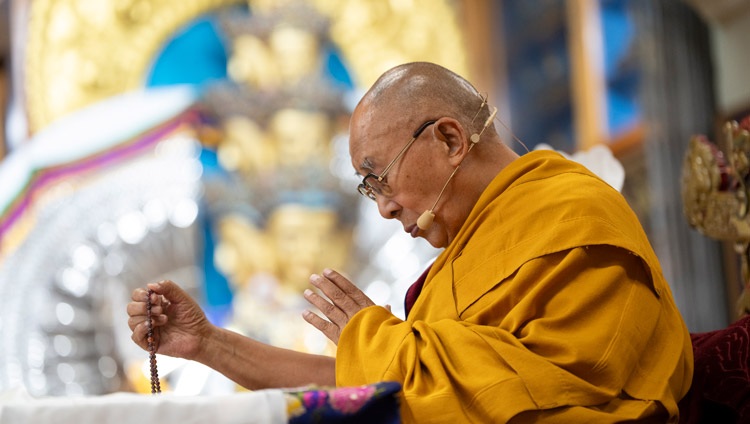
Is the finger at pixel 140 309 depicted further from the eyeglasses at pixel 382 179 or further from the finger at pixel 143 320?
the eyeglasses at pixel 382 179

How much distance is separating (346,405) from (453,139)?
69 centimetres

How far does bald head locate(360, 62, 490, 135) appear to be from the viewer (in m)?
1.67

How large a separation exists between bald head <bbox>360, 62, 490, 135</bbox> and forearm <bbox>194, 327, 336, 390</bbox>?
1.43ft

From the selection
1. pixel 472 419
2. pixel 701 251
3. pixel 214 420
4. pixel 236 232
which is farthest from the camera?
pixel 236 232

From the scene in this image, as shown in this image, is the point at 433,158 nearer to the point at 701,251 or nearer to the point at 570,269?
the point at 570,269

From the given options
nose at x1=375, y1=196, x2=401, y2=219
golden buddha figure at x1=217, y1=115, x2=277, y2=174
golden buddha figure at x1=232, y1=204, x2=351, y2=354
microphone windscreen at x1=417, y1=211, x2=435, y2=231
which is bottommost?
microphone windscreen at x1=417, y1=211, x2=435, y2=231

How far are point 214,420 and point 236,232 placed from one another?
16.9ft

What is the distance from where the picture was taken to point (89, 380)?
5301 mm

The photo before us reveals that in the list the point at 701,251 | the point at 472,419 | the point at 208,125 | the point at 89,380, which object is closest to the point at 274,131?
the point at 208,125

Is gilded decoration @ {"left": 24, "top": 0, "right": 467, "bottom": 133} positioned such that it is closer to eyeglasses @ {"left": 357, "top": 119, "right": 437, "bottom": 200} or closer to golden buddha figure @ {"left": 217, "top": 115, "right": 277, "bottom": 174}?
golden buddha figure @ {"left": 217, "top": 115, "right": 277, "bottom": 174}

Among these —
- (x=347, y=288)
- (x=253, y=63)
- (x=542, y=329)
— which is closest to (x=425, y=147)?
(x=347, y=288)

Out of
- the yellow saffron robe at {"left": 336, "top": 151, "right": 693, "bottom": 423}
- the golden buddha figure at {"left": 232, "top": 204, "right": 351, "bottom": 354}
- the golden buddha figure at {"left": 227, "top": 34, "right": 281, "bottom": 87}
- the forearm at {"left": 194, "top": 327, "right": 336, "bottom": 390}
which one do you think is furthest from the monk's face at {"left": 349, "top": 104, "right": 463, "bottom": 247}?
the golden buddha figure at {"left": 227, "top": 34, "right": 281, "bottom": 87}

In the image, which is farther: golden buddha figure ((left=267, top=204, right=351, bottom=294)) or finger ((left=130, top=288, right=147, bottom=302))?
golden buddha figure ((left=267, top=204, right=351, bottom=294))

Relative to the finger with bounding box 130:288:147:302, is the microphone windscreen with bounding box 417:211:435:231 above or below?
above
